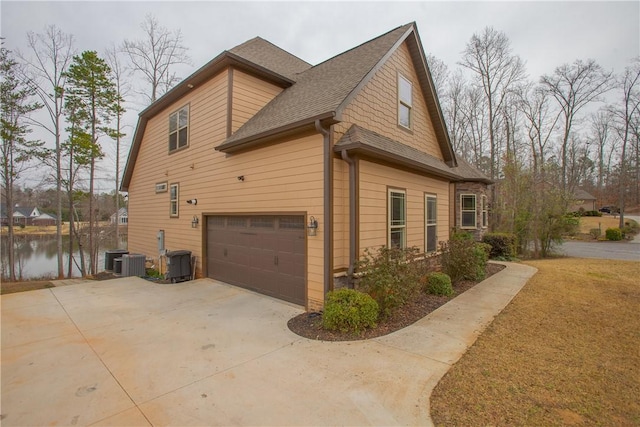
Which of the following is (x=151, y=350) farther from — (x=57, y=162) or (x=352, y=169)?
(x=57, y=162)

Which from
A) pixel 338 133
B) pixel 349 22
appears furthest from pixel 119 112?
pixel 338 133

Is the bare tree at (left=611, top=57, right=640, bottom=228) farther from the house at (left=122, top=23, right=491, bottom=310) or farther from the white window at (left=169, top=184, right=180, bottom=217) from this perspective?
the white window at (left=169, top=184, right=180, bottom=217)

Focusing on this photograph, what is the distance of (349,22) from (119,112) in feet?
39.4

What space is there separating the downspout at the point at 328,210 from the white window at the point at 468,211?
10136 millimetres

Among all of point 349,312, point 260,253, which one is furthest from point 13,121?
point 349,312

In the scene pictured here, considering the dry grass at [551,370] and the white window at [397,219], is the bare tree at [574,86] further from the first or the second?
the white window at [397,219]

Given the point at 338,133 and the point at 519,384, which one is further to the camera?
the point at 338,133

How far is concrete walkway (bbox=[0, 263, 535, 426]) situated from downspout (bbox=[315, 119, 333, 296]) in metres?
1.12

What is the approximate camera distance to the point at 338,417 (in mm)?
2652

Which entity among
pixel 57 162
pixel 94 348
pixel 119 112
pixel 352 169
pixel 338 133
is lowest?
pixel 94 348

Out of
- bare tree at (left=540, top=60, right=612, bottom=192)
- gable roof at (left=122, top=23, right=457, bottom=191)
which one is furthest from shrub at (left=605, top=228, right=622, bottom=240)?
gable roof at (left=122, top=23, right=457, bottom=191)

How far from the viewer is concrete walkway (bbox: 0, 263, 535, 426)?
274 cm

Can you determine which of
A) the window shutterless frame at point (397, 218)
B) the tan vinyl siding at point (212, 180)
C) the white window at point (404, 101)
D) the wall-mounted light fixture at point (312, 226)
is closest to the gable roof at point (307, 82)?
the tan vinyl siding at point (212, 180)

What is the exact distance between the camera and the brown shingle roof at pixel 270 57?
29.3ft
